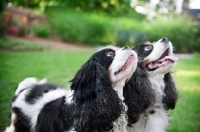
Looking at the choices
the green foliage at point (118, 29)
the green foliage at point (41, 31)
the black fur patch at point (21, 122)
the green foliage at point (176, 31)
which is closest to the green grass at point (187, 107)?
the black fur patch at point (21, 122)

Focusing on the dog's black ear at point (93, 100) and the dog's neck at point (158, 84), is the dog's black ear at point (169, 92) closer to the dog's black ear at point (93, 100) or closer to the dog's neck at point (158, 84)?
the dog's neck at point (158, 84)

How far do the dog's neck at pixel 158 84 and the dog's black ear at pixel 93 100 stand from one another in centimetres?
85

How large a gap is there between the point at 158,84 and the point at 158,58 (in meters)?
0.33

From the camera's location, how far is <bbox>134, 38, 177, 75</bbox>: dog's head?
3404mm

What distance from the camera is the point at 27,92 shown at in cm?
359

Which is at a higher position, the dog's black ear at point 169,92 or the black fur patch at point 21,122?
the dog's black ear at point 169,92

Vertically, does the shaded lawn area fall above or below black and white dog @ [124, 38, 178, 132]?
below

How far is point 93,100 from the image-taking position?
2.83m

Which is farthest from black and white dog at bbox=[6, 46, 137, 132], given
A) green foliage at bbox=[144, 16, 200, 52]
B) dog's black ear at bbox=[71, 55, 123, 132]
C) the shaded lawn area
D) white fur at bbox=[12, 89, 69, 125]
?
green foliage at bbox=[144, 16, 200, 52]

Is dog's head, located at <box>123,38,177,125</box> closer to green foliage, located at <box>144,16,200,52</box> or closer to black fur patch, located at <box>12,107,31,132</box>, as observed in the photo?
black fur patch, located at <box>12,107,31,132</box>

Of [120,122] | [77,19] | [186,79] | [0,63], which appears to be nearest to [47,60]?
[0,63]

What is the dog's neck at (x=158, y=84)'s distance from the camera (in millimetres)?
3536

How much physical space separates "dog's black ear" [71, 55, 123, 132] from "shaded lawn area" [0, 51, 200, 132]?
133 cm

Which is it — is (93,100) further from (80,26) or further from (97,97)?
(80,26)
